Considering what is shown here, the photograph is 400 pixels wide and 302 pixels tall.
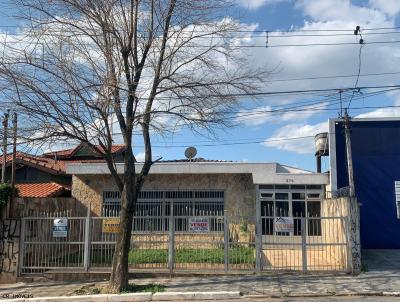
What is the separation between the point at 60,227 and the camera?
15.1 m

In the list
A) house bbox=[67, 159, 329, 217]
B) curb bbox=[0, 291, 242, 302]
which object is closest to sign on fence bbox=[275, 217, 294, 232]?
curb bbox=[0, 291, 242, 302]

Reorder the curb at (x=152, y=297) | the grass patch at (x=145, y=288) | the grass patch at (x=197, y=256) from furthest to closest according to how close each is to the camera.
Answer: the grass patch at (x=197, y=256) < the grass patch at (x=145, y=288) < the curb at (x=152, y=297)

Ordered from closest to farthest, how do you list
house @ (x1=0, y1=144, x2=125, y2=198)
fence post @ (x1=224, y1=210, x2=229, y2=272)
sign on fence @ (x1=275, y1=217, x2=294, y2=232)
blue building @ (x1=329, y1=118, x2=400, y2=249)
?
fence post @ (x1=224, y1=210, x2=229, y2=272), sign on fence @ (x1=275, y1=217, x2=294, y2=232), blue building @ (x1=329, y1=118, x2=400, y2=249), house @ (x1=0, y1=144, x2=125, y2=198)

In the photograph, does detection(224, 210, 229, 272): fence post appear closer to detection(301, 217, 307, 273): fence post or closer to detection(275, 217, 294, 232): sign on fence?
detection(275, 217, 294, 232): sign on fence

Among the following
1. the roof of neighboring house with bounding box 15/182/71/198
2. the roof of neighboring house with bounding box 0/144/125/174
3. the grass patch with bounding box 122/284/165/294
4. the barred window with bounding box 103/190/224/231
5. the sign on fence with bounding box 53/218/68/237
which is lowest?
the grass patch with bounding box 122/284/165/294

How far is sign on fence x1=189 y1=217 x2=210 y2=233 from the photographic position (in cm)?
1549

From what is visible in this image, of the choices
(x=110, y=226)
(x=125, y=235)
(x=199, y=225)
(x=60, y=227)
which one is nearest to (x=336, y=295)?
(x=199, y=225)

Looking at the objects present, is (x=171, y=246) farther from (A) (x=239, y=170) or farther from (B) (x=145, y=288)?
(A) (x=239, y=170)

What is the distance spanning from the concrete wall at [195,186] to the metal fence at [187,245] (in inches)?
220

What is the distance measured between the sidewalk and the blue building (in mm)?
6387

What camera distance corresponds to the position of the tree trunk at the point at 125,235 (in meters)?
12.5

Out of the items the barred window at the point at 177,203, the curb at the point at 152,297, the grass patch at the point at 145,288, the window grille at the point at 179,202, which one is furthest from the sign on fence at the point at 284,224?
the window grille at the point at 179,202

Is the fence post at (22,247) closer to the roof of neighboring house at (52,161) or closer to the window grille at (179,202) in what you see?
the roof of neighboring house at (52,161)

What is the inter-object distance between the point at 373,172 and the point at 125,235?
494 inches
